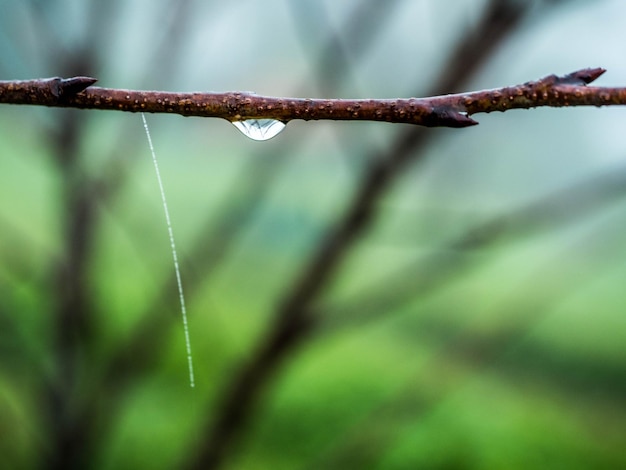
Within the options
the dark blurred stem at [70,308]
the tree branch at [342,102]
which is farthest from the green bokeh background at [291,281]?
the tree branch at [342,102]

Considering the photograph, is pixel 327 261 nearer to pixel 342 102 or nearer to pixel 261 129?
pixel 261 129

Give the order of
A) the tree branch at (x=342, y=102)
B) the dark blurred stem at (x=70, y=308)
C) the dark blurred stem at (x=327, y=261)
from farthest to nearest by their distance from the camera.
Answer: the dark blurred stem at (x=70, y=308) < the dark blurred stem at (x=327, y=261) < the tree branch at (x=342, y=102)

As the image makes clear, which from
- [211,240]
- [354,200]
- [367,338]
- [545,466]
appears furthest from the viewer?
[367,338]

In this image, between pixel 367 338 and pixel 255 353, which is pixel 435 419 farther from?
pixel 255 353

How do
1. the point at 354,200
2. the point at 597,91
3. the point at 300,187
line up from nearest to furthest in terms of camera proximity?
the point at 597,91 → the point at 354,200 → the point at 300,187

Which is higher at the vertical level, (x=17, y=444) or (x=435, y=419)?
(x=17, y=444)

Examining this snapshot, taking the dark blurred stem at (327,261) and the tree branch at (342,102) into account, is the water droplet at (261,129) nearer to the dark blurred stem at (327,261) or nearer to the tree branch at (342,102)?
the tree branch at (342,102)

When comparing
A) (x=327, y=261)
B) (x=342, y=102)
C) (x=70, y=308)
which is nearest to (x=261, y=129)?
(x=342, y=102)

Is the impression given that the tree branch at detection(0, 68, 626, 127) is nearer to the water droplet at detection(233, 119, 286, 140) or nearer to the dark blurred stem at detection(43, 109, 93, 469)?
the water droplet at detection(233, 119, 286, 140)

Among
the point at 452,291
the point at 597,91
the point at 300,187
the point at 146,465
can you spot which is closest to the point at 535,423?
the point at 452,291
